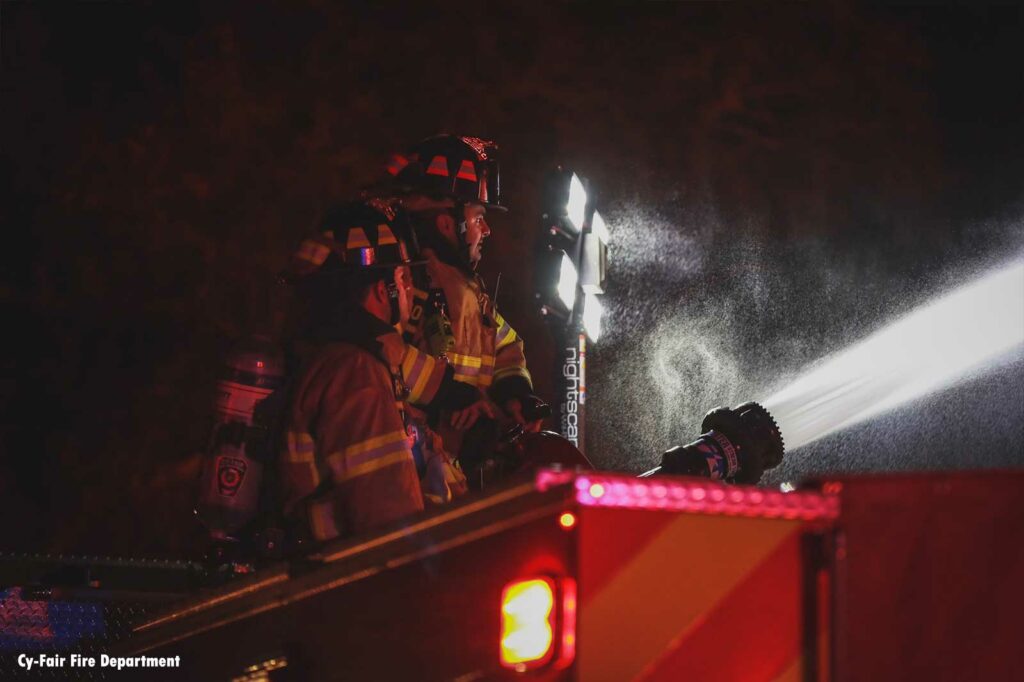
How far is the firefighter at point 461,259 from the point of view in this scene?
5.64m

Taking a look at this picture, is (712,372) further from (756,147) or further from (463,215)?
(463,215)

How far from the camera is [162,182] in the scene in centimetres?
709

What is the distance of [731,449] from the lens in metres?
4.41

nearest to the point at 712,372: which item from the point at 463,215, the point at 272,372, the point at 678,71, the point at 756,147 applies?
the point at 756,147

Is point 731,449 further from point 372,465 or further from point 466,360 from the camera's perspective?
point 466,360

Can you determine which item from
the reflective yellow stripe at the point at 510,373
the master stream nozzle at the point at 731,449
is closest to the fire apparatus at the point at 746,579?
the master stream nozzle at the point at 731,449

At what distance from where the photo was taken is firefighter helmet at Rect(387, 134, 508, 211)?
566 centimetres

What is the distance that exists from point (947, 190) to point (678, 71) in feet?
7.12

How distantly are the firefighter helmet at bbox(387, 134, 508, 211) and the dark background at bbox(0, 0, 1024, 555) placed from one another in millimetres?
1884

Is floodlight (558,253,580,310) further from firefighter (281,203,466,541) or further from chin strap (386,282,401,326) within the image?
firefighter (281,203,466,541)

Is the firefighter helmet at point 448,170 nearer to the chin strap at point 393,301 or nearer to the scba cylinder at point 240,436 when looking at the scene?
the chin strap at point 393,301

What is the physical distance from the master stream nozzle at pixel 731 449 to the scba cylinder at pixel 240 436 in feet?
4.89

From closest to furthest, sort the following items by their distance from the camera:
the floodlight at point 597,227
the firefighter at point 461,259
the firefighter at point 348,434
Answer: the firefighter at point 348,434, the firefighter at point 461,259, the floodlight at point 597,227

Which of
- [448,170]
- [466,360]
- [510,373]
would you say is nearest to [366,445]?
[466,360]
